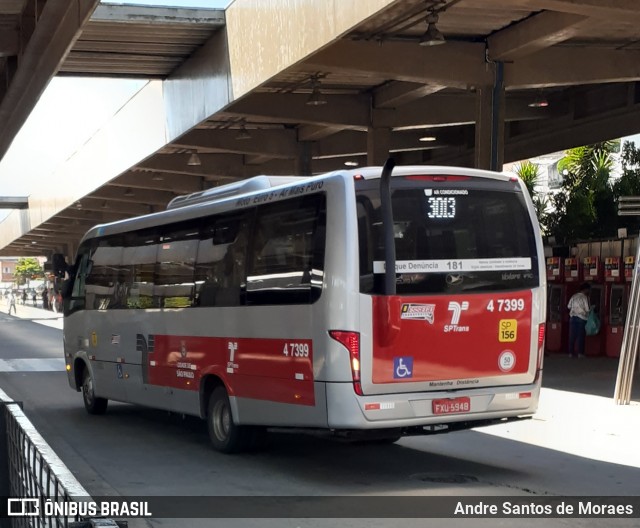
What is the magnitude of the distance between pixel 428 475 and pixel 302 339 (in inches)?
75.7

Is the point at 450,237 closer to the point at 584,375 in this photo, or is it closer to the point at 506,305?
the point at 506,305

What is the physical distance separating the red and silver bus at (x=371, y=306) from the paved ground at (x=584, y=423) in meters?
2.08

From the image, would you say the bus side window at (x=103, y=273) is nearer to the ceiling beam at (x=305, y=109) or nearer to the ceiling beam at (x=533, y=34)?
the ceiling beam at (x=533, y=34)

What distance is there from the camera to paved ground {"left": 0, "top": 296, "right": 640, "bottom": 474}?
1267 centimetres

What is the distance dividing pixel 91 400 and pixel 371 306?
771 centimetres

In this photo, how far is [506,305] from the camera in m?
10.8

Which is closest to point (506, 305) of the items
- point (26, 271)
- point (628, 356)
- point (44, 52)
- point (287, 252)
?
point (287, 252)

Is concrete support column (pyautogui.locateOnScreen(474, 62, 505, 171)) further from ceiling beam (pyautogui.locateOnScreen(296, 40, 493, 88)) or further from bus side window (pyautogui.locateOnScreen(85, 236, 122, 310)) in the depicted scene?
bus side window (pyautogui.locateOnScreen(85, 236, 122, 310))

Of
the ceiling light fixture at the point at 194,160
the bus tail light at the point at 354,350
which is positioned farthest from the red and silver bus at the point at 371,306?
the ceiling light fixture at the point at 194,160

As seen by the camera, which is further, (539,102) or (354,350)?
(539,102)

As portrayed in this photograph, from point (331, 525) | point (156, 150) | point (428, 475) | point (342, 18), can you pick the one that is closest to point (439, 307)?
point (428, 475)

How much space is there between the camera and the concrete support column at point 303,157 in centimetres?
3161

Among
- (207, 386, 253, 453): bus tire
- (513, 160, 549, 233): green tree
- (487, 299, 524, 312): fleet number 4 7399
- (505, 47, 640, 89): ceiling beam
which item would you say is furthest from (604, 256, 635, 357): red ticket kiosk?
(207, 386, 253, 453): bus tire

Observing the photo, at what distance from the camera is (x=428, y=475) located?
10.8 m
